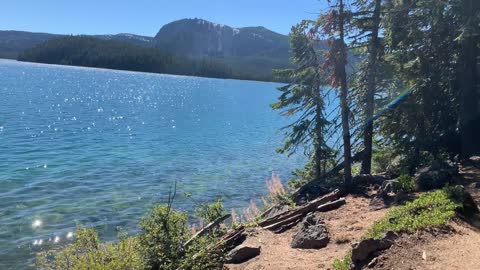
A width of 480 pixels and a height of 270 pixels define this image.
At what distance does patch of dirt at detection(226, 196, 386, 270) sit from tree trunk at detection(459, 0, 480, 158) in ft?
26.2

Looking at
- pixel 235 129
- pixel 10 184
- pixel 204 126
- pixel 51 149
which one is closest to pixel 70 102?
pixel 204 126

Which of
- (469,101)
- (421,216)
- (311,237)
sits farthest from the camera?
(469,101)

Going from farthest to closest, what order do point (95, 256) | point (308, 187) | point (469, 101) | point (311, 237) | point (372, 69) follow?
1. point (308, 187)
2. point (372, 69)
3. point (469, 101)
4. point (311, 237)
5. point (95, 256)

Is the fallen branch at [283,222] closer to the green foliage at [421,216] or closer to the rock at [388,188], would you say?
the rock at [388,188]

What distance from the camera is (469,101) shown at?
18.0 metres

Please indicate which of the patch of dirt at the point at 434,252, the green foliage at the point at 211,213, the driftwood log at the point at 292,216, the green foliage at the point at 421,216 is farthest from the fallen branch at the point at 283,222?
the patch of dirt at the point at 434,252

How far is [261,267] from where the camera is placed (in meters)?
9.12

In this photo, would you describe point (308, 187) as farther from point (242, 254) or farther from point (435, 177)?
point (242, 254)

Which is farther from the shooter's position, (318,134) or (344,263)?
(318,134)

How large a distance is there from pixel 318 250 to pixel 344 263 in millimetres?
1734

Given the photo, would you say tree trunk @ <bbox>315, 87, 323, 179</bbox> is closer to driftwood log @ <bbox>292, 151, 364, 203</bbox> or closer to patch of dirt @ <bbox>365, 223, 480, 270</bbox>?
driftwood log @ <bbox>292, 151, 364, 203</bbox>

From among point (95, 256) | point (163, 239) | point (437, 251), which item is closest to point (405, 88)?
point (437, 251)

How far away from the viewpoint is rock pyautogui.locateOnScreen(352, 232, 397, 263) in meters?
7.96

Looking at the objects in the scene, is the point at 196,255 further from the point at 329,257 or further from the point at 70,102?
the point at 70,102
